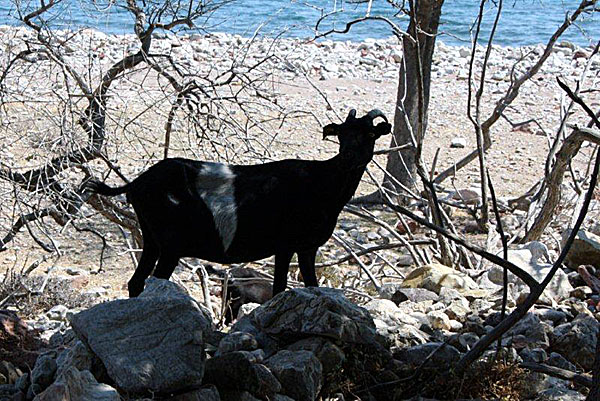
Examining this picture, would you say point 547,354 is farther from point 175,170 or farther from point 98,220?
point 98,220

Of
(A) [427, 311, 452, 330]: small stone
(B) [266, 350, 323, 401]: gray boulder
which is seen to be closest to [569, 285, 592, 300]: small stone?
(A) [427, 311, 452, 330]: small stone

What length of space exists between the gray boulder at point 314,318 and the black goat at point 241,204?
0.39 m

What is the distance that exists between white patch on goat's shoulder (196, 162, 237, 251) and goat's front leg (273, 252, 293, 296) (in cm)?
33

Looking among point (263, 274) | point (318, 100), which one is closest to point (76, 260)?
point (263, 274)

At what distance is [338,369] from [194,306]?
2.81 feet

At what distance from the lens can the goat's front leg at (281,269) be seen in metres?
5.07

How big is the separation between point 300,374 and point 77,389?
43.5 inches

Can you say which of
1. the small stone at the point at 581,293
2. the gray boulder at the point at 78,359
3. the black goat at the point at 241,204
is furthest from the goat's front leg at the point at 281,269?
the small stone at the point at 581,293

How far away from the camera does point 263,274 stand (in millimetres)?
7191

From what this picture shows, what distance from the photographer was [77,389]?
358 cm

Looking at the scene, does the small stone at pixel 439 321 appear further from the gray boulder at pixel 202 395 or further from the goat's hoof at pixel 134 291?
the gray boulder at pixel 202 395

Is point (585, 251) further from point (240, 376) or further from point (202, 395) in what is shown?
point (202, 395)

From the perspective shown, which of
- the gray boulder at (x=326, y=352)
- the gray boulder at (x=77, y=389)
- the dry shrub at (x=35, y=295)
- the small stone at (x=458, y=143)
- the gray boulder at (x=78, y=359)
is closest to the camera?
the gray boulder at (x=77, y=389)

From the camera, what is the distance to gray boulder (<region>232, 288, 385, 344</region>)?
14.8 feet
